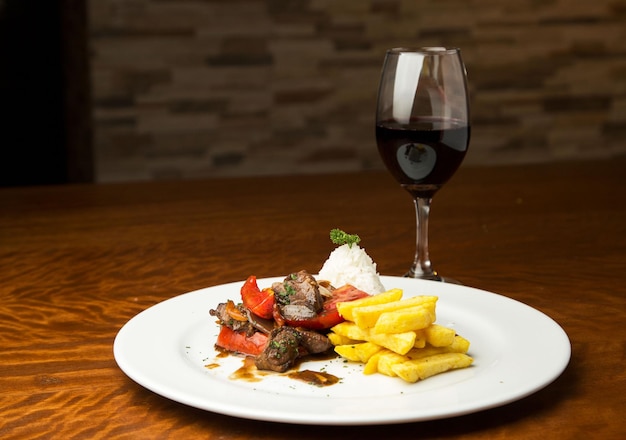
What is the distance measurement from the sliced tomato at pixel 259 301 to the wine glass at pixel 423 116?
0.37m

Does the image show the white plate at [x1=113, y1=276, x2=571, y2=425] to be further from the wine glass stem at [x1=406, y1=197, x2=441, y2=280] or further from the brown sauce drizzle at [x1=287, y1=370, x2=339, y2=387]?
the wine glass stem at [x1=406, y1=197, x2=441, y2=280]

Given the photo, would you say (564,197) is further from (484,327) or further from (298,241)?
(484,327)

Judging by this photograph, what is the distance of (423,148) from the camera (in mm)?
1393

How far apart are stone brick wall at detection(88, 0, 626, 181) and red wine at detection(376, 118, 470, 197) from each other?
2841 millimetres

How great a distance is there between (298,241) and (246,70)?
8.56 feet

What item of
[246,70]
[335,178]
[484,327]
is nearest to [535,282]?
[484,327]

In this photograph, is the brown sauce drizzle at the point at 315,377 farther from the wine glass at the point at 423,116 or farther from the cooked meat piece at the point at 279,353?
the wine glass at the point at 423,116

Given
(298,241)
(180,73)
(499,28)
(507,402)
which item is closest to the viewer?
(507,402)

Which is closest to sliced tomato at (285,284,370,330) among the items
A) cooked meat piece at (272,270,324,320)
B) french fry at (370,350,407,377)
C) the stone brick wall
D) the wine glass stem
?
cooked meat piece at (272,270,324,320)

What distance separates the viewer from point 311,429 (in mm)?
895

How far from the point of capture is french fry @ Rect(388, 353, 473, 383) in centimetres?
96

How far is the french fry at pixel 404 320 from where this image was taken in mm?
966

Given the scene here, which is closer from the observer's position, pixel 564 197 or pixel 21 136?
pixel 564 197

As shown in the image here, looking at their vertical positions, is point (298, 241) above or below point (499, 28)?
below
